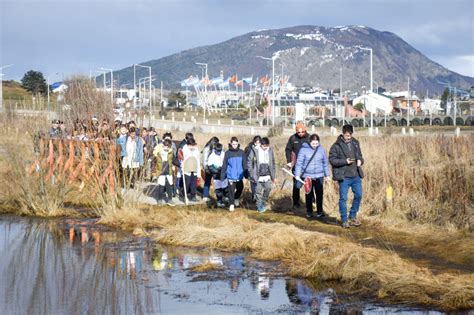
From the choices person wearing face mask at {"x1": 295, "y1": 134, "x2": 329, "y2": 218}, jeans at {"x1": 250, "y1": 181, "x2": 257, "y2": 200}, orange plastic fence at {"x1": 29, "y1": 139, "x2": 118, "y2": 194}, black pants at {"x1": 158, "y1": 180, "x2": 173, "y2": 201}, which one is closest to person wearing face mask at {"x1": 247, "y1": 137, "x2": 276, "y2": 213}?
jeans at {"x1": 250, "y1": 181, "x2": 257, "y2": 200}

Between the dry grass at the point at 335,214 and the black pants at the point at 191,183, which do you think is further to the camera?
the black pants at the point at 191,183

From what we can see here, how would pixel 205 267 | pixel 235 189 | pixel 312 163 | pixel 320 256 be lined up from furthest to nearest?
pixel 235 189
pixel 312 163
pixel 205 267
pixel 320 256

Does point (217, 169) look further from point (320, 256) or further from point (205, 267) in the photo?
point (320, 256)

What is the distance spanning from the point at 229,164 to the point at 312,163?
284cm

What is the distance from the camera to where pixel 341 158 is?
15.9 m

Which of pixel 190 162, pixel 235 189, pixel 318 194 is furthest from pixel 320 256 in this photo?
pixel 190 162

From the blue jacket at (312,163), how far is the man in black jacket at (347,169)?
1136 mm

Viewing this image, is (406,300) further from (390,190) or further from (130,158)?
(130,158)

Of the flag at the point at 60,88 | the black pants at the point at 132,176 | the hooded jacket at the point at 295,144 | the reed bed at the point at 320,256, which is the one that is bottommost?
the reed bed at the point at 320,256

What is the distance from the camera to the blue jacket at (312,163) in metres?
17.2

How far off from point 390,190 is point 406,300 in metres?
7.26

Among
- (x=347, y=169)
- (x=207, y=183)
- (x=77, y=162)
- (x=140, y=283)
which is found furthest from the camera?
(x=207, y=183)

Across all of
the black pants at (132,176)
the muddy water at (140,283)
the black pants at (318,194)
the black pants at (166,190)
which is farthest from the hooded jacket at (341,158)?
the black pants at (166,190)

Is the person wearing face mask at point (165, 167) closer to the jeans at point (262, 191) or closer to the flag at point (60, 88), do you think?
the jeans at point (262, 191)
